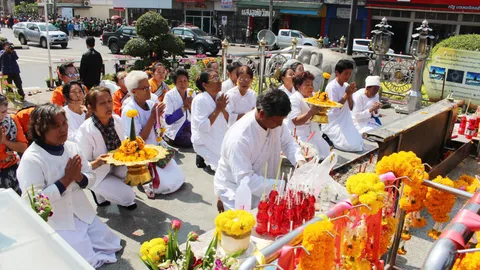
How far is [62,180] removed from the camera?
3451mm

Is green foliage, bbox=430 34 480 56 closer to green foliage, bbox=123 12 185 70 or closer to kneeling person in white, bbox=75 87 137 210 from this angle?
green foliage, bbox=123 12 185 70

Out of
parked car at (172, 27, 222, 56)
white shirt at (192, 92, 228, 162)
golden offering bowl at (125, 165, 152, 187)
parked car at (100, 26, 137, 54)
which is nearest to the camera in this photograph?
golden offering bowl at (125, 165, 152, 187)

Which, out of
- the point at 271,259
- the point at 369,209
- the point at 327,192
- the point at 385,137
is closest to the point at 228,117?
the point at 385,137

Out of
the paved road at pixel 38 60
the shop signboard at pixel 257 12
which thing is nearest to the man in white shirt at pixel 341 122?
the paved road at pixel 38 60

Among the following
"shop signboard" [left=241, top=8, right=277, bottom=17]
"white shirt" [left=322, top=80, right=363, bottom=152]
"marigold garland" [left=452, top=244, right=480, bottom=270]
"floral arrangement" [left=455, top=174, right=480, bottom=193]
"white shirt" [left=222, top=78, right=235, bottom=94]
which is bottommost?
"white shirt" [left=322, top=80, right=363, bottom=152]

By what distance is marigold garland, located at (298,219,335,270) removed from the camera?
1853 millimetres

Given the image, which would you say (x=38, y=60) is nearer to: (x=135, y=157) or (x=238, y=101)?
(x=238, y=101)

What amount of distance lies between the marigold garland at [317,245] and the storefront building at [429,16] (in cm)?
2638

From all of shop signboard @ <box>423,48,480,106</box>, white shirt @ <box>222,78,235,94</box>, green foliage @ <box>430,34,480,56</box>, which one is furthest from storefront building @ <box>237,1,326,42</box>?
white shirt @ <box>222,78,235,94</box>

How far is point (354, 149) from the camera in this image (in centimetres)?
736

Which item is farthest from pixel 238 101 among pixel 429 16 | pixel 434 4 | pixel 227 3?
pixel 227 3

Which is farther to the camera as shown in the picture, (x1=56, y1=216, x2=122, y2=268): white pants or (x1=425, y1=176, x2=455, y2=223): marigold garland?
(x1=56, y1=216, x2=122, y2=268): white pants

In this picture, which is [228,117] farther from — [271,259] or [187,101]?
[271,259]

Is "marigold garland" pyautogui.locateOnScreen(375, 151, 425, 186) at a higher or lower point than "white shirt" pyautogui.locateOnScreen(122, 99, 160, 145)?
higher
